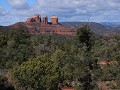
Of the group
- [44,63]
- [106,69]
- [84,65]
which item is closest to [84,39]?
[106,69]

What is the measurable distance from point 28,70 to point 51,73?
7.45 ft

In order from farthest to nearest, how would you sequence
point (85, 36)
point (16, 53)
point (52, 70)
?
point (16, 53), point (85, 36), point (52, 70)

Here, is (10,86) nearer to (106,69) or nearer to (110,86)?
(110,86)

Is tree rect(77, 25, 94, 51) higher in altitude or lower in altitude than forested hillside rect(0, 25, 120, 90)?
higher

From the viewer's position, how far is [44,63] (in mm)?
30969

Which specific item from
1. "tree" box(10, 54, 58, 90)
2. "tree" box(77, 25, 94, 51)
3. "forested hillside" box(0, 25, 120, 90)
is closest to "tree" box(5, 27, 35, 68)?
"forested hillside" box(0, 25, 120, 90)

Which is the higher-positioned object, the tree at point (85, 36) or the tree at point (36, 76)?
the tree at point (85, 36)

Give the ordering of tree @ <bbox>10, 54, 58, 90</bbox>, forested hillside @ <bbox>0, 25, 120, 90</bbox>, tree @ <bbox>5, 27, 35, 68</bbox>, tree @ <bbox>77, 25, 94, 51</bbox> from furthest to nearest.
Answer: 1. tree @ <bbox>5, 27, 35, 68</bbox>
2. tree @ <bbox>77, 25, 94, 51</bbox>
3. forested hillside @ <bbox>0, 25, 120, 90</bbox>
4. tree @ <bbox>10, 54, 58, 90</bbox>

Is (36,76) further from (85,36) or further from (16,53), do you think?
(16,53)

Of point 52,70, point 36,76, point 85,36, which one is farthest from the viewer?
point 85,36

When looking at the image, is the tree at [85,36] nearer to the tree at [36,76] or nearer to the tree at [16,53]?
the tree at [16,53]

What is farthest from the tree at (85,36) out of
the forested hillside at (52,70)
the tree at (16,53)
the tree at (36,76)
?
the tree at (36,76)

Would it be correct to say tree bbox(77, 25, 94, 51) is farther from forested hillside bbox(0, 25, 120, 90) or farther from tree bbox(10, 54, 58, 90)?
tree bbox(10, 54, 58, 90)

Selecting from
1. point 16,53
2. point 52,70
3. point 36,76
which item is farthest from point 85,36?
point 36,76
